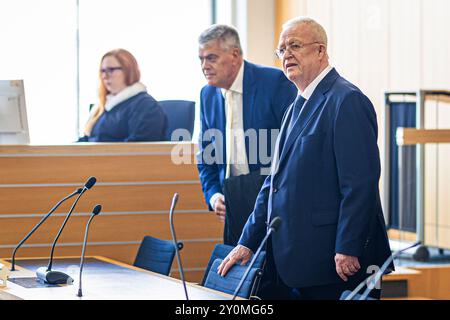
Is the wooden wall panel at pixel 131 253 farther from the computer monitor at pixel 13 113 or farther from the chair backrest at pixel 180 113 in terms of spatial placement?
the chair backrest at pixel 180 113

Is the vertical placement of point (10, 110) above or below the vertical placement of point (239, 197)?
above

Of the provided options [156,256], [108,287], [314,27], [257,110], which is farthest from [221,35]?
[108,287]

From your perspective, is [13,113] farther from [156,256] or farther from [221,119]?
[221,119]

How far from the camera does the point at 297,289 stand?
144 inches

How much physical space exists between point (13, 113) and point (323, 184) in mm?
2782

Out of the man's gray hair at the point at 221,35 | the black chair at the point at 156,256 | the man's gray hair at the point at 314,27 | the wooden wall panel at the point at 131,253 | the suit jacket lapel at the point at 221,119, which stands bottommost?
the wooden wall panel at the point at 131,253

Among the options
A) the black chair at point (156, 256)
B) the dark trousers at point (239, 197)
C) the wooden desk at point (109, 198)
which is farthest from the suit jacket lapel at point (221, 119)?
the wooden desk at point (109, 198)

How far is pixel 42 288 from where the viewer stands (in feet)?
12.5

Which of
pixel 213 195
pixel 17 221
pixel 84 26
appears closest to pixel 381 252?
pixel 213 195

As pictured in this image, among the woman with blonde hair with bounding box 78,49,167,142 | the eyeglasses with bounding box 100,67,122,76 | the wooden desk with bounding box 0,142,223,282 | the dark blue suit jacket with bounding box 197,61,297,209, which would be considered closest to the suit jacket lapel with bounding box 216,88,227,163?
the dark blue suit jacket with bounding box 197,61,297,209

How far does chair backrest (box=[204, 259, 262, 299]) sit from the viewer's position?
11.6ft

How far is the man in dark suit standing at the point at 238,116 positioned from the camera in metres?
4.49

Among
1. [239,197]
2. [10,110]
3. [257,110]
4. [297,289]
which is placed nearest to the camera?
[297,289]

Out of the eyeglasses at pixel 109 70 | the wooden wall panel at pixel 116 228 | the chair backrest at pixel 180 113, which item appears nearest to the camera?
the wooden wall panel at pixel 116 228
